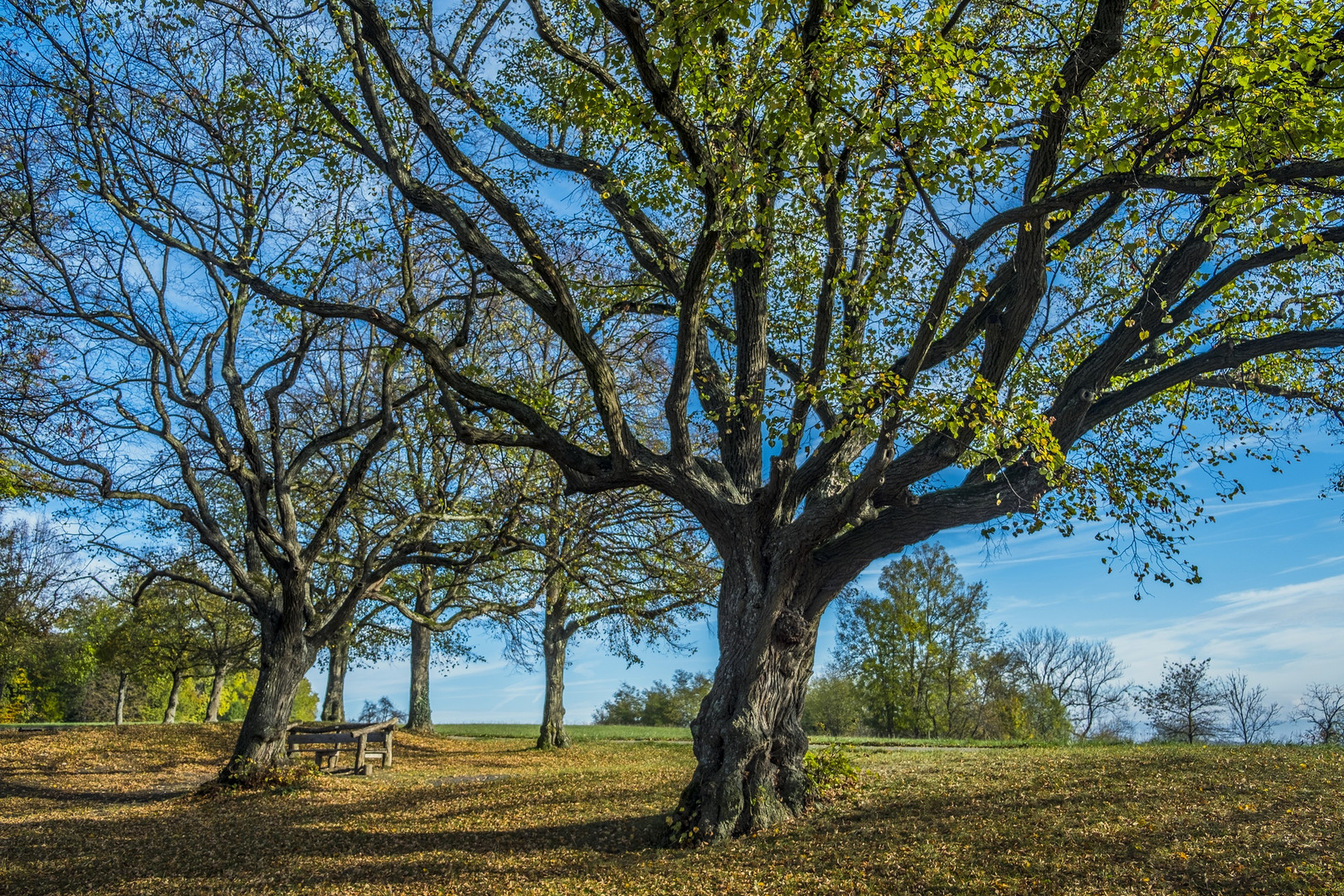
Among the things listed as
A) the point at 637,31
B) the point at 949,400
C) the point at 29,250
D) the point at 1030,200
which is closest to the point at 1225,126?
the point at 1030,200

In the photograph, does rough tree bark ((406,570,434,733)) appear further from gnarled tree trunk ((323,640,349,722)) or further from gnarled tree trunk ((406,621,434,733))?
gnarled tree trunk ((323,640,349,722))

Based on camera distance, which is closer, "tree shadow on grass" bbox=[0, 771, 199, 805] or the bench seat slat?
"tree shadow on grass" bbox=[0, 771, 199, 805]

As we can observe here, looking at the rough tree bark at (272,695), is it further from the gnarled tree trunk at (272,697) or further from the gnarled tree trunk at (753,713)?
the gnarled tree trunk at (753,713)

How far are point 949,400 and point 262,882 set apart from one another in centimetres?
798

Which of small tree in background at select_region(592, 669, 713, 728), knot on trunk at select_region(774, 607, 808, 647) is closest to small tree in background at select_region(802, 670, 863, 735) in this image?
small tree in background at select_region(592, 669, 713, 728)

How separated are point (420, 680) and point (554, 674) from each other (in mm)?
5183

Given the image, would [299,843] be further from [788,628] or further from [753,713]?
[788,628]

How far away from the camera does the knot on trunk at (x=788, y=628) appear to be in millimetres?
8414

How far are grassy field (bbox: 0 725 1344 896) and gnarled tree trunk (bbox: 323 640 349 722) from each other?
453 inches

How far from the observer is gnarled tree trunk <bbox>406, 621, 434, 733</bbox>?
2327 centimetres

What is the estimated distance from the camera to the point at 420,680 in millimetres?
23766

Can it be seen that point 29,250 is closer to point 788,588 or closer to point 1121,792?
point 788,588

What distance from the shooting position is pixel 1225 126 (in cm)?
623

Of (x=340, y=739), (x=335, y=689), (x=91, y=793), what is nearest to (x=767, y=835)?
(x=340, y=739)
